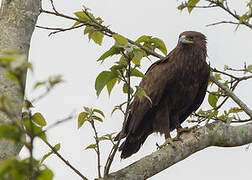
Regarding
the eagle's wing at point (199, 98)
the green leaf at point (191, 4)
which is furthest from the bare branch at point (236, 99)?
the green leaf at point (191, 4)

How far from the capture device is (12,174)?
108 cm

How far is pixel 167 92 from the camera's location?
4.75m

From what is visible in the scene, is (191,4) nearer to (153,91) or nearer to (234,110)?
(234,110)

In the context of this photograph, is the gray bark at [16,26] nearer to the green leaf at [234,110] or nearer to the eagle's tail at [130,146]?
the green leaf at [234,110]

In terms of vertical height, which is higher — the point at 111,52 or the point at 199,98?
the point at 111,52

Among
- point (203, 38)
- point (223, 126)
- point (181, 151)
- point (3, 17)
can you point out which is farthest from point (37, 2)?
point (203, 38)

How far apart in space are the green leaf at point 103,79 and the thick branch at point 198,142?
69 centimetres

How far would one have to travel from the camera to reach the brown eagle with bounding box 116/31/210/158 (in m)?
4.68

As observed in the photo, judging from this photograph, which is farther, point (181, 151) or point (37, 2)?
point (181, 151)

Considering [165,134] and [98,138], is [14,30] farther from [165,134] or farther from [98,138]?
[165,134]

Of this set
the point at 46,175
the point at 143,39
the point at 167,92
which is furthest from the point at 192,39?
the point at 46,175

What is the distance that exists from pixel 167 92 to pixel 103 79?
2.43 m

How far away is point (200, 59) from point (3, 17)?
9.10ft

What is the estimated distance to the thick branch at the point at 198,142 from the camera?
290 centimetres
